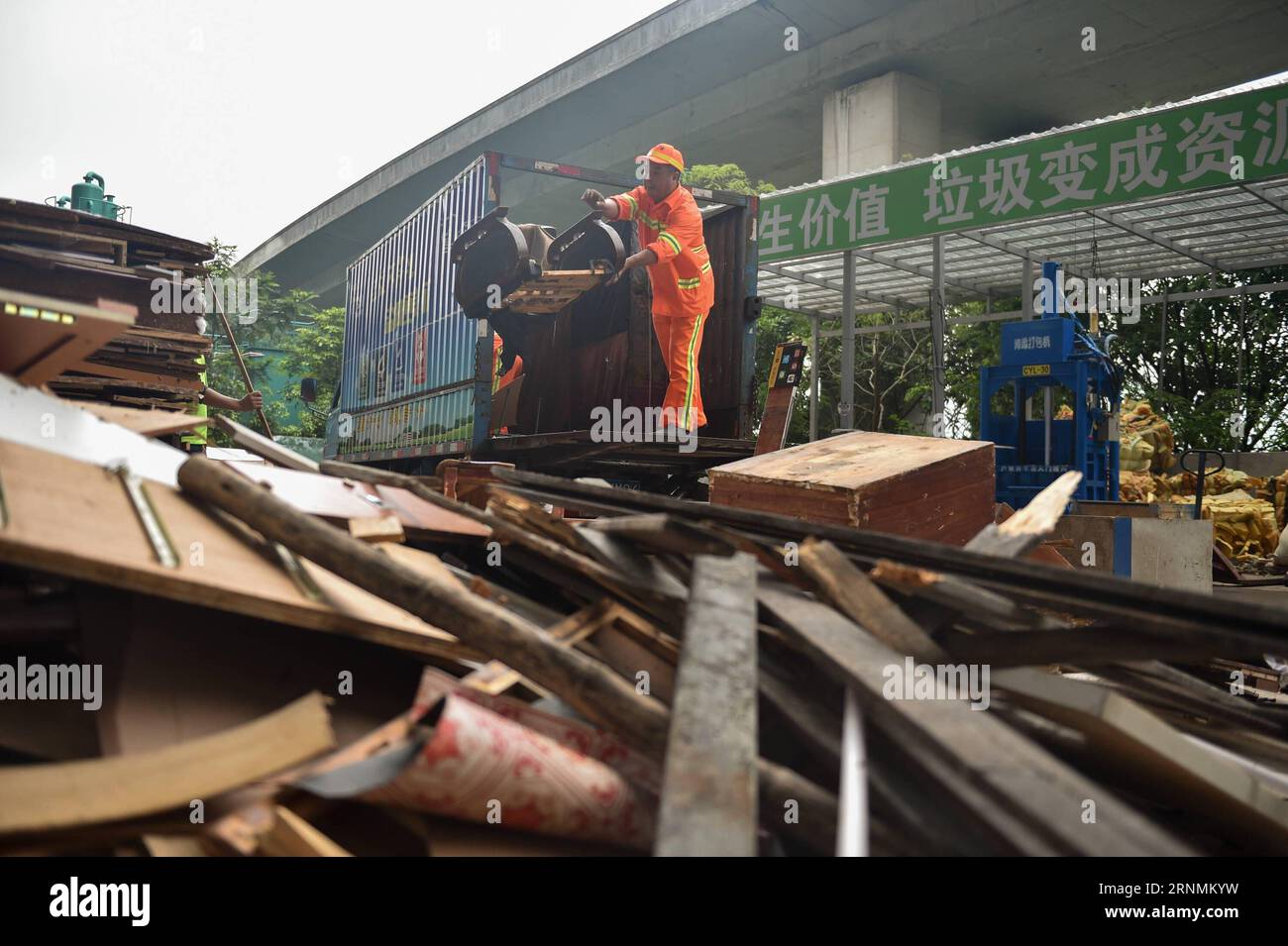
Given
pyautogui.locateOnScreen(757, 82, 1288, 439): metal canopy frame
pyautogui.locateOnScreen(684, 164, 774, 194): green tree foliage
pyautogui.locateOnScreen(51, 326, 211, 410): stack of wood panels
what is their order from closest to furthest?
pyautogui.locateOnScreen(51, 326, 211, 410): stack of wood panels < pyautogui.locateOnScreen(757, 82, 1288, 439): metal canopy frame < pyautogui.locateOnScreen(684, 164, 774, 194): green tree foliage

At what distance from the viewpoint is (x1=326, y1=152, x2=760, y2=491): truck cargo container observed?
298 inches

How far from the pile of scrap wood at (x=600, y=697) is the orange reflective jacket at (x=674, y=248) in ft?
15.1

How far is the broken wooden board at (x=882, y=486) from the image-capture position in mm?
4133

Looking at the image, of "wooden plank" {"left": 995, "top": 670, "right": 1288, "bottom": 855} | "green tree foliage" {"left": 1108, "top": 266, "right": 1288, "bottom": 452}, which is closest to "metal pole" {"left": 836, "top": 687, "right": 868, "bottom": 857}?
"wooden plank" {"left": 995, "top": 670, "right": 1288, "bottom": 855}

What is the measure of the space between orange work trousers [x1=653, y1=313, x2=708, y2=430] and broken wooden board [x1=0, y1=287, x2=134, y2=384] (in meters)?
4.96

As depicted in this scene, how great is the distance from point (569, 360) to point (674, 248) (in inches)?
64.5

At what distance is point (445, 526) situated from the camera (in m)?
3.54

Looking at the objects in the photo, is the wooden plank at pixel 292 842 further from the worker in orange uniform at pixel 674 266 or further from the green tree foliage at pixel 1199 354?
the green tree foliage at pixel 1199 354

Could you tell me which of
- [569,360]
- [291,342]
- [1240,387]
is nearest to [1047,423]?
[569,360]

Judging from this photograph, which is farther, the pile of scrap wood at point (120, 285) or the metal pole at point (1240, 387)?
the metal pole at point (1240, 387)

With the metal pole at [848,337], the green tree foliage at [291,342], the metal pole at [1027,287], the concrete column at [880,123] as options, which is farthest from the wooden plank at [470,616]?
the green tree foliage at [291,342]

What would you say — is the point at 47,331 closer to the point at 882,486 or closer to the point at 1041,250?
the point at 882,486

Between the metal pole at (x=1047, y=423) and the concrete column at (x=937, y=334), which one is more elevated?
the concrete column at (x=937, y=334)

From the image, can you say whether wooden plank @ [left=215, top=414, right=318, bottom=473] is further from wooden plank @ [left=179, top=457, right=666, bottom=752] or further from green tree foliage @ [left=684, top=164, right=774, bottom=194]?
green tree foliage @ [left=684, top=164, right=774, bottom=194]
